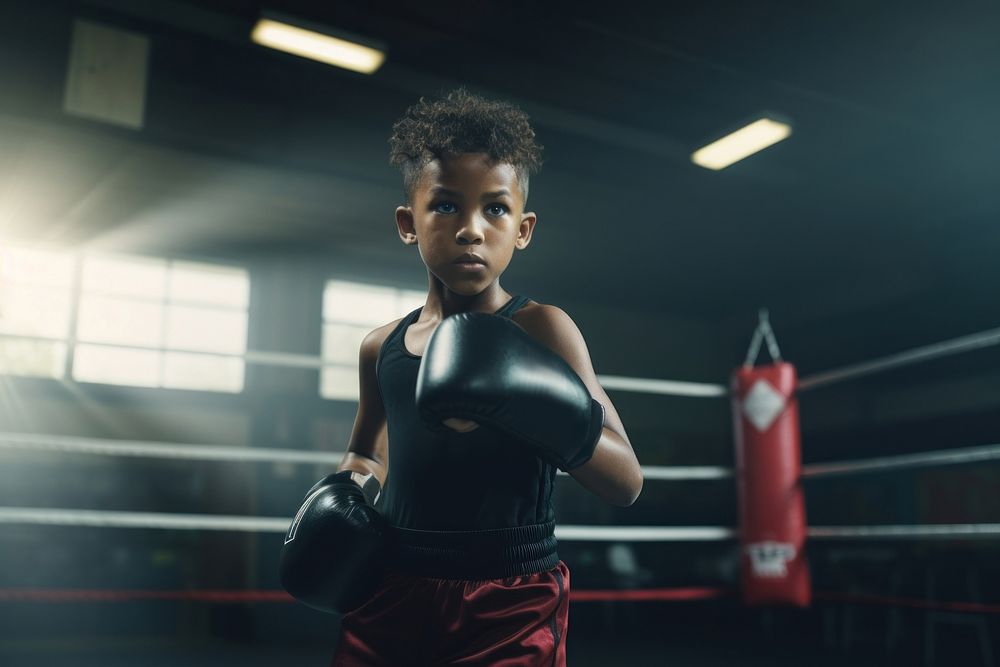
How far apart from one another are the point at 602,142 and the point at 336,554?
12.6 ft

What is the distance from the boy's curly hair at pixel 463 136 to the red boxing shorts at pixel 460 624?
0.40m

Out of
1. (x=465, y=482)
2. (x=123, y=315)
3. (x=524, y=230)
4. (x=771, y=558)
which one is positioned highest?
(x=123, y=315)

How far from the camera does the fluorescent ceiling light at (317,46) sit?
10.7 ft

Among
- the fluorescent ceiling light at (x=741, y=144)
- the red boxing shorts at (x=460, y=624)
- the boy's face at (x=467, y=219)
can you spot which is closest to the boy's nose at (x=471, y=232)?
the boy's face at (x=467, y=219)

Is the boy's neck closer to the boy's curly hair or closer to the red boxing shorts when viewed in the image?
the boy's curly hair

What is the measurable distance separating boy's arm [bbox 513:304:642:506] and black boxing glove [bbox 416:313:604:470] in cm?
4

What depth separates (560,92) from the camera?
399 cm

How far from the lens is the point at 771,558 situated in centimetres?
236

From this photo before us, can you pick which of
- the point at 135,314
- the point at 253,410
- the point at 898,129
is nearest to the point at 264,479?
the point at 253,410

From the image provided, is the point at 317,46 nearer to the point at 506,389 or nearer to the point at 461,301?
the point at 461,301

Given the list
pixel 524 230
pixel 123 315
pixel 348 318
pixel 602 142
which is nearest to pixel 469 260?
pixel 524 230

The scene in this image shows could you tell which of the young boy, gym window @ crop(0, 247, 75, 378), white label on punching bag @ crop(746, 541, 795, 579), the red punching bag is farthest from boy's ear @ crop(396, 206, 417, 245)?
gym window @ crop(0, 247, 75, 378)

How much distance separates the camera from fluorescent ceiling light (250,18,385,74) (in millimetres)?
3265

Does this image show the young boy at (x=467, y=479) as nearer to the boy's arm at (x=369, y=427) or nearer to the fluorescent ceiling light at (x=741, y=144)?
the boy's arm at (x=369, y=427)
